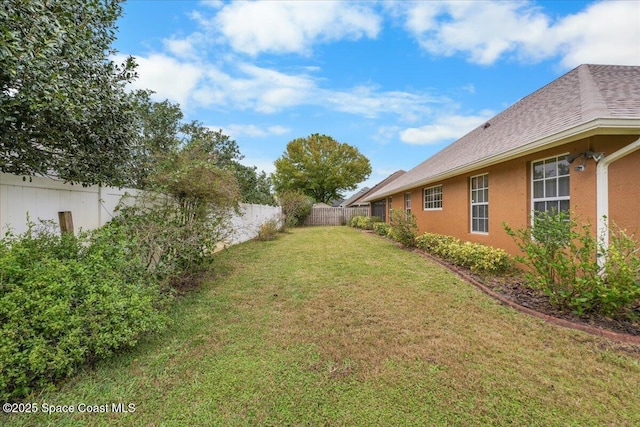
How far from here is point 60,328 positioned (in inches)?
91.7

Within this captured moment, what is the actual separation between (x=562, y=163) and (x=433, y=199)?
5.74 meters

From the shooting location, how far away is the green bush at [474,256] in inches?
241

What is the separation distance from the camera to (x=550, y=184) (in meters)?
5.49

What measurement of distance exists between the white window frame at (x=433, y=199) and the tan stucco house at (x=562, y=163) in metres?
1.05

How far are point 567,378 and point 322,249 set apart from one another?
26.7 feet

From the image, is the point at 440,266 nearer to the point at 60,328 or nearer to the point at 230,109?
the point at 60,328

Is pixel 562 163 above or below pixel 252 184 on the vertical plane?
below

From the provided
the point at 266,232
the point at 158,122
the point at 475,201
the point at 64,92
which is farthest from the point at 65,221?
the point at 266,232

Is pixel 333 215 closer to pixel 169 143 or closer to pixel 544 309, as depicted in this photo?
pixel 169 143

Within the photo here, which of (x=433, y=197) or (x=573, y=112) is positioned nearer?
(x=573, y=112)

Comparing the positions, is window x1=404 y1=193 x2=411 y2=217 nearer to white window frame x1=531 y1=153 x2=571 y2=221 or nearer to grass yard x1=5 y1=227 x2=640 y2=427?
white window frame x1=531 y1=153 x2=571 y2=221

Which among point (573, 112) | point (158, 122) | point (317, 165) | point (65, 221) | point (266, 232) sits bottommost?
point (266, 232)

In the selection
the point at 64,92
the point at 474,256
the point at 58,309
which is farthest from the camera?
the point at 474,256

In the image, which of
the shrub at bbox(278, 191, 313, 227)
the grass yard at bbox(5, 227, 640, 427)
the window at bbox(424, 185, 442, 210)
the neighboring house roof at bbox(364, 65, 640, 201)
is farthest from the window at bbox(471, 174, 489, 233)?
the shrub at bbox(278, 191, 313, 227)
